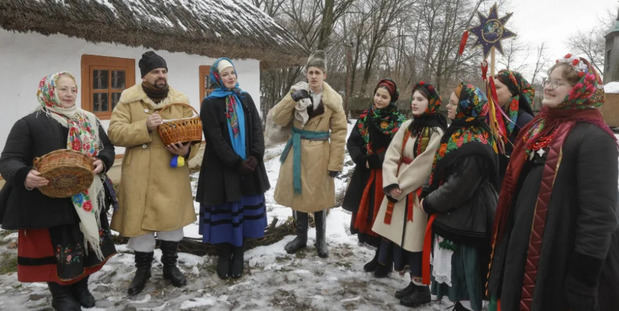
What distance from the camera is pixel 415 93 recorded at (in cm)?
265

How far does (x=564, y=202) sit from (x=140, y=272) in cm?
280

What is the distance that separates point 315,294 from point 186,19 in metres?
6.04

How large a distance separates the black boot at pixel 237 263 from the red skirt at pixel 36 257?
1.18m

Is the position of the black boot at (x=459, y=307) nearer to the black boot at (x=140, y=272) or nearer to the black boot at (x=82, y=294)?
the black boot at (x=140, y=272)

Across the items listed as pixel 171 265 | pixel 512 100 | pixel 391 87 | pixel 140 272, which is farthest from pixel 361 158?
pixel 140 272

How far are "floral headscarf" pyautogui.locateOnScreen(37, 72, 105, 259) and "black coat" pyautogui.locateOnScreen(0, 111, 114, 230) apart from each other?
0.05m

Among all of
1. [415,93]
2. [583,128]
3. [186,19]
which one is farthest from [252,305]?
[186,19]

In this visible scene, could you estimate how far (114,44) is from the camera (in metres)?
6.49

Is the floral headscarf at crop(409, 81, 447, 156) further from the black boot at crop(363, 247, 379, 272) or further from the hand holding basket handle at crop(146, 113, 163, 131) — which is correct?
the hand holding basket handle at crop(146, 113, 163, 131)

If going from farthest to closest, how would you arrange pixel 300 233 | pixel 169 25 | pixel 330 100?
pixel 169 25, pixel 300 233, pixel 330 100

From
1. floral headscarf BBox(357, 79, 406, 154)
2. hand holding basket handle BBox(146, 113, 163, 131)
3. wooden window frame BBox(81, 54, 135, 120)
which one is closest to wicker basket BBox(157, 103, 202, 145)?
hand holding basket handle BBox(146, 113, 163, 131)

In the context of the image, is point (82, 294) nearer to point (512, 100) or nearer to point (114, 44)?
point (512, 100)

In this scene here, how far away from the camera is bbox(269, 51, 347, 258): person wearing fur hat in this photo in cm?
343

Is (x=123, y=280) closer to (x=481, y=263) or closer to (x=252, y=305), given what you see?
(x=252, y=305)
